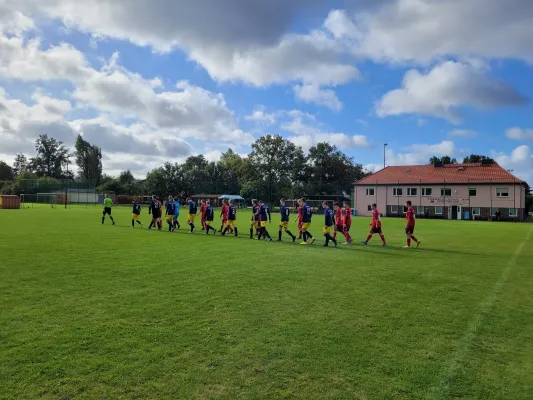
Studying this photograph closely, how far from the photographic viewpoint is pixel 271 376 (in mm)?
4023

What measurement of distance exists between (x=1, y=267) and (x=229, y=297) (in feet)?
19.6

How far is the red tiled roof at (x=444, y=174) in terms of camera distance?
53094mm

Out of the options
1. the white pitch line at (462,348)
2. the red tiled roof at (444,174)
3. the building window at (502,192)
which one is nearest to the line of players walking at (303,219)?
the white pitch line at (462,348)

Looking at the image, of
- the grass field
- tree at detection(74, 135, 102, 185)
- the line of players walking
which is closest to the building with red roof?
the line of players walking

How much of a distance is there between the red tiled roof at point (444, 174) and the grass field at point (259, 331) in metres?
49.3

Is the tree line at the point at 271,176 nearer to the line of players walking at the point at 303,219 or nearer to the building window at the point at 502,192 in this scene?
the building window at the point at 502,192

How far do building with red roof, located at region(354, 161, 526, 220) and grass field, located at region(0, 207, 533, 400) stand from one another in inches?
1880

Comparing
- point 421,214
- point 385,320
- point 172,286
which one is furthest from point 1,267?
point 421,214

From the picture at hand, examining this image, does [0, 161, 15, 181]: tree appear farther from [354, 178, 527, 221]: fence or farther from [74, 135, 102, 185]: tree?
[354, 178, 527, 221]: fence

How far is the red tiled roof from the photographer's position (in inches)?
2090

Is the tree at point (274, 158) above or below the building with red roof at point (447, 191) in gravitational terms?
above

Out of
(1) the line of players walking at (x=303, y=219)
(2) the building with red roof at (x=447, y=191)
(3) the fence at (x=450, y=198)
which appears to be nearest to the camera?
Answer: (1) the line of players walking at (x=303, y=219)

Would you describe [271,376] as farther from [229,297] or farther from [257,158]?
[257,158]

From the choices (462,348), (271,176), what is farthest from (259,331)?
(271,176)
